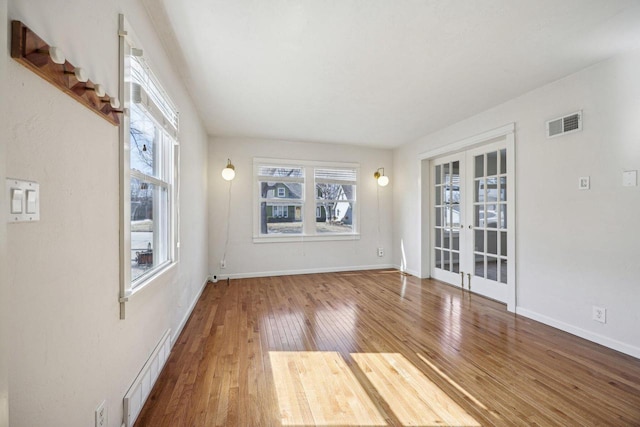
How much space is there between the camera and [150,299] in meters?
1.84

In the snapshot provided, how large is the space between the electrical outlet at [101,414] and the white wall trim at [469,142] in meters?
4.27

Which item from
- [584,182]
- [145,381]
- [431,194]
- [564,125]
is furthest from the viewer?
[431,194]

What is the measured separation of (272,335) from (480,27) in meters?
3.12

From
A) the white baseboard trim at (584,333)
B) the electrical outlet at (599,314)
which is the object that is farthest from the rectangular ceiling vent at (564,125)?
the white baseboard trim at (584,333)

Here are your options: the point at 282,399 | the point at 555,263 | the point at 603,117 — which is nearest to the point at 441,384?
the point at 282,399

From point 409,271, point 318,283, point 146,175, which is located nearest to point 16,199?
point 146,175

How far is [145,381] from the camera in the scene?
1710 millimetres

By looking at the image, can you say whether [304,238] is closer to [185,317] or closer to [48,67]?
[185,317]

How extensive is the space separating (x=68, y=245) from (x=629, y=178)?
3813mm

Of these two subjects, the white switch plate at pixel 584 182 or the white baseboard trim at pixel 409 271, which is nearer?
the white switch plate at pixel 584 182

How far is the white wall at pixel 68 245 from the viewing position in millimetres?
795

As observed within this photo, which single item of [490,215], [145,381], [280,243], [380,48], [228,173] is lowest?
[145,381]

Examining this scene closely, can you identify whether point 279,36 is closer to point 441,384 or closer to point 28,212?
point 28,212

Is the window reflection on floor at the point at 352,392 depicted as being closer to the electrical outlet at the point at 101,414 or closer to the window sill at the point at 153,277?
the electrical outlet at the point at 101,414
